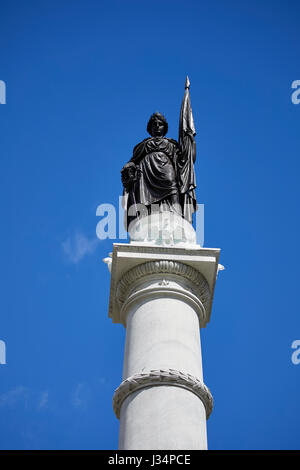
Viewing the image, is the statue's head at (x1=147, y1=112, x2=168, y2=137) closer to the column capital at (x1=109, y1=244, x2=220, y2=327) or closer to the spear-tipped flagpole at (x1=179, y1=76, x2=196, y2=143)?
the spear-tipped flagpole at (x1=179, y1=76, x2=196, y2=143)

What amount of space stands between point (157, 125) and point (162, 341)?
7.16m

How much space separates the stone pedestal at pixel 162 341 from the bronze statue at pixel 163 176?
2025mm

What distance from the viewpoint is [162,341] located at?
1113 cm

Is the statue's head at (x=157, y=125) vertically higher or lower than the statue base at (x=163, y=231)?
higher

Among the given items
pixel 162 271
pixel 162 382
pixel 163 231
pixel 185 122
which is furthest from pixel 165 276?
pixel 185 122

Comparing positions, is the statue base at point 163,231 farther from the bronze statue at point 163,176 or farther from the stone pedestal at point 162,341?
the stone pedestal at point 162,341

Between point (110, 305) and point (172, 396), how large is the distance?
10.6ft

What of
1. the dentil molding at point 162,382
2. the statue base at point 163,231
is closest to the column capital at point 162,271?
the statue base at point 163,231

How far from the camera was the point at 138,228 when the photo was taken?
553 inches

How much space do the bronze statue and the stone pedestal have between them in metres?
2.02

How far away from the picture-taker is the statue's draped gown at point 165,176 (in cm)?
1466

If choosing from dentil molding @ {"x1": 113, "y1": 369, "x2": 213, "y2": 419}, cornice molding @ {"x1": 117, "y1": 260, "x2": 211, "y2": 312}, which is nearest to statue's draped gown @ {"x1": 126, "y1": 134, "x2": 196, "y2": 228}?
cornice molding @ {"x1": 117, "y1": 260, "x2": 211, "y2": 312}

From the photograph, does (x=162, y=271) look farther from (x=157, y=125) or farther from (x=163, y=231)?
(x=157, y=125)

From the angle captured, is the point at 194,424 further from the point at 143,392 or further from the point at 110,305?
the point at 110,305
